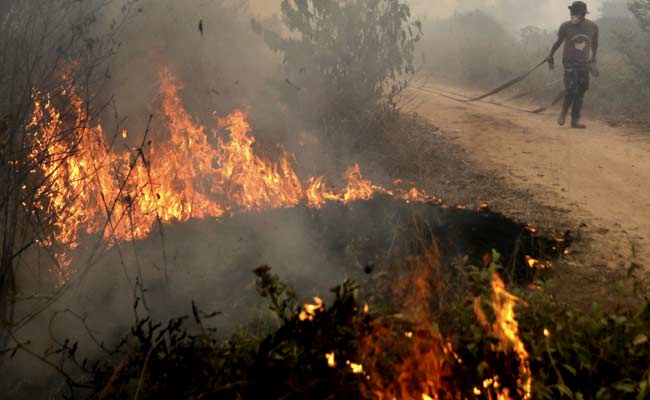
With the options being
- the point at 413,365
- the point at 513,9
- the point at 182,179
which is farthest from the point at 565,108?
the point at 513,9

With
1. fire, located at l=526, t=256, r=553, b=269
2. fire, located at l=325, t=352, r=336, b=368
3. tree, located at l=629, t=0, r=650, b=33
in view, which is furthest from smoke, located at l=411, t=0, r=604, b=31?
fire, located at l=325, t=352, r=336, b=368

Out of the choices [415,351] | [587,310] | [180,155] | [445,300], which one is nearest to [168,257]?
[180,155]

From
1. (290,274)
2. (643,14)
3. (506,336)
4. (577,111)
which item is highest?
(643,14)

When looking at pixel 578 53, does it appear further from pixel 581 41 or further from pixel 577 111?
pixel 577 111

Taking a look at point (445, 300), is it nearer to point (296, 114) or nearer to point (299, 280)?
point (299, 280)

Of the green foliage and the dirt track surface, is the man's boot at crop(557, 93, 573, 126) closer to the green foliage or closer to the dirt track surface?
the dirt track surface

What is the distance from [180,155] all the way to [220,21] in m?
3.53

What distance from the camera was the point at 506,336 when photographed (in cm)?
278

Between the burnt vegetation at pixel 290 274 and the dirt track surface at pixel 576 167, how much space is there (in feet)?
2.05

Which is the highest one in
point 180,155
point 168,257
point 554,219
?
point 180,155

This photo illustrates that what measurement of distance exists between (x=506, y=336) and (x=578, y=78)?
28.7ft

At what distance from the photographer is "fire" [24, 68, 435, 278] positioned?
606 centimetres

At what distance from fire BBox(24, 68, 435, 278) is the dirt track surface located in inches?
71.6

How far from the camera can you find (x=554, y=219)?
5.74 meters
